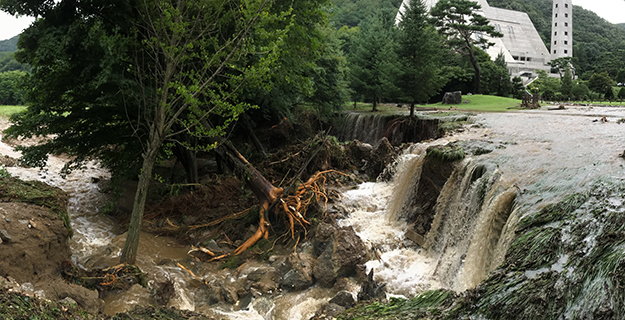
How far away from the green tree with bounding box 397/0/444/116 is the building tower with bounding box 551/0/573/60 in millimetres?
57122

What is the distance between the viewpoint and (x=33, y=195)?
6.67 m

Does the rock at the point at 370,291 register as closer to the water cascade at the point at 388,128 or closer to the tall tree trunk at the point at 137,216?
the tall tree trunk at the point at 137,216

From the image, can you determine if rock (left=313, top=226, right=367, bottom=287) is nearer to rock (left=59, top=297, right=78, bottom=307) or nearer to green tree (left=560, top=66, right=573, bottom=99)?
rock (left=59, top=297, right=78, bottom=307)

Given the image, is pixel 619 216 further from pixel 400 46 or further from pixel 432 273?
pixel 400 46

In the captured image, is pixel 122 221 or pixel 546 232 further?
pixel 122 221

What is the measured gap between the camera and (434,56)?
1867cm

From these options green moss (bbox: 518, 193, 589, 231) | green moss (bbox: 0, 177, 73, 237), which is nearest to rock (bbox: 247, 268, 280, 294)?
green moss (bbox: 0, 177, 73, 237)

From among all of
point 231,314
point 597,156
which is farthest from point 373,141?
point 231,314

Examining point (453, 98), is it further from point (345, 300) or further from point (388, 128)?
point (345, 300)

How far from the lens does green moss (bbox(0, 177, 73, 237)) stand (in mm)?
6488

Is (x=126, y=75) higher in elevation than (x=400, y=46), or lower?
lower

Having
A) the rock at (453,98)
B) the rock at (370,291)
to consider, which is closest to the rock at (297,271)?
the rock at (370,291)

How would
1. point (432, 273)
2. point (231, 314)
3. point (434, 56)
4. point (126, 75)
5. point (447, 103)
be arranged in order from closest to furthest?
1. point (231, 314)
2. point (432, 273)
3. point (126, 75)
4. point (434, 56)
5. point (447, 103)

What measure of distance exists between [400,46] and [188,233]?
44.0 feet
